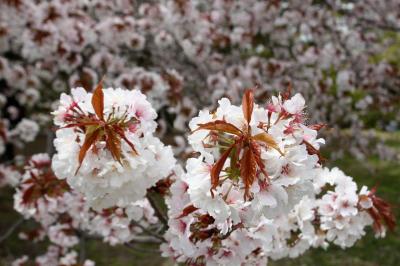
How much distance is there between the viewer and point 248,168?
1.44 meters

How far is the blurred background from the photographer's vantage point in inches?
216

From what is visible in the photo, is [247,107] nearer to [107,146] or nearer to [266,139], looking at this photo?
[266,139]

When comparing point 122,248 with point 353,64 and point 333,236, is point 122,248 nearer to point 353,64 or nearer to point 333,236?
point 353,64

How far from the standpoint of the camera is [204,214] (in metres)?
1.88

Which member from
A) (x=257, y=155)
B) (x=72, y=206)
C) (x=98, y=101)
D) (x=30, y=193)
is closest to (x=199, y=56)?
(x=72, y=206)

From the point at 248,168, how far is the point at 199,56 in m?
5.19

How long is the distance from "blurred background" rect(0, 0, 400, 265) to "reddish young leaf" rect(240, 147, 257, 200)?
386 cm

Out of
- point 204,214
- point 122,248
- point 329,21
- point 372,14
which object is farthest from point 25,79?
point 204,214

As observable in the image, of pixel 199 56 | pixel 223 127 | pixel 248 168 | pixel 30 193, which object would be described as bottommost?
pixel 248 168

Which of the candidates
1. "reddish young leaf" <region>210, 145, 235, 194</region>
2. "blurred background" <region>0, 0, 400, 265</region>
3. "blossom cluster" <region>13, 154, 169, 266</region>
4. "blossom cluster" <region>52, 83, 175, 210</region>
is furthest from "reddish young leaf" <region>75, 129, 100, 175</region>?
"blurred background" <region>0, 0, 400, 265</region>

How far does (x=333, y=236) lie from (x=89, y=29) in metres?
4.03

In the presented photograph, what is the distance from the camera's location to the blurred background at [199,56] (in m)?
5.48

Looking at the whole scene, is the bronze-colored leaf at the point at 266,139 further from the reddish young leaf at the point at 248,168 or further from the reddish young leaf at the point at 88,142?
the reddish young leaf at the point at 88,142

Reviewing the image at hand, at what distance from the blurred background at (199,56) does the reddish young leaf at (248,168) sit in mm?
3857
